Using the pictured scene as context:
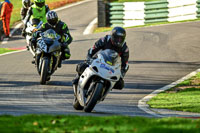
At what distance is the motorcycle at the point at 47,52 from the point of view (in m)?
13.6

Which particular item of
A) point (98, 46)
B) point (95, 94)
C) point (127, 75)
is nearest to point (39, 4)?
point (127, 75)

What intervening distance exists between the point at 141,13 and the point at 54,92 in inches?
629

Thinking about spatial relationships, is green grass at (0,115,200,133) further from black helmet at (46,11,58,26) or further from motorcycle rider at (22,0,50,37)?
motorcycle rider at (22,0,50,37)

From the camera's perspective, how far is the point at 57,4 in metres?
36.0

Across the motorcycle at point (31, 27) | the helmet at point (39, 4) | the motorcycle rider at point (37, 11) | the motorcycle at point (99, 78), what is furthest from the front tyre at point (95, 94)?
the helmet at point (39, 4)

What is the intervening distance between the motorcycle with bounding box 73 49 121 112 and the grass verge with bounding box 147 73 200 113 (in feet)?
7.24

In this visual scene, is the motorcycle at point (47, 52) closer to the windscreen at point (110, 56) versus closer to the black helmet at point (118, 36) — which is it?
the black helmet at point (118, 36)

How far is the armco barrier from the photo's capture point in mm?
27250

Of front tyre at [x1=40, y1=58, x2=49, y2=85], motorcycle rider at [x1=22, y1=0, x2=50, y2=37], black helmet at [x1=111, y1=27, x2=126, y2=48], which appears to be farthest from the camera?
motorcycle rider at [x1=22, y1=0, x2=50, y2=37]

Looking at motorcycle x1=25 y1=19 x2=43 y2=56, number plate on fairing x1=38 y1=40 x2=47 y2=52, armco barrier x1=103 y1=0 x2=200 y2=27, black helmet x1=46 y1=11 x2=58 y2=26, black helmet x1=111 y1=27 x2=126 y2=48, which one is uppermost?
black helmet x1=111 y1=27 x2=126 y2=48

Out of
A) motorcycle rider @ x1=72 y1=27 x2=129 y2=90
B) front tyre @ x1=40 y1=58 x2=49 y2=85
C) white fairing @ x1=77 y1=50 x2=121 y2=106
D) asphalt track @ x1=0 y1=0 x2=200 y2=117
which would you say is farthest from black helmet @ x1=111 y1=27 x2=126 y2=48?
front tyre @ x1=40 y1=58 x2=49 y2=85

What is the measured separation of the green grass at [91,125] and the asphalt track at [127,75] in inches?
74.0

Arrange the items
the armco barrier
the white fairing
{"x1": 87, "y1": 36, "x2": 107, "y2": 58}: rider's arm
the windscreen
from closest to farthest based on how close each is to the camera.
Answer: the white fairing → the windscreen → {"x1": 87, "y1": 36, "x2": 107, "y2": 58}: rider's arm → the armco barrier

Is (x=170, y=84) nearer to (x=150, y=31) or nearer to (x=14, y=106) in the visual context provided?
(x=14, y=106)
